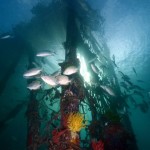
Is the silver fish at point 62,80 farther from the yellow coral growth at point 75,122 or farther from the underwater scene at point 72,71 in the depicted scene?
the yellow coral growth at point 75,122

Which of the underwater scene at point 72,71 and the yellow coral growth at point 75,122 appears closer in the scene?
the yellow coral growth at point 75,122

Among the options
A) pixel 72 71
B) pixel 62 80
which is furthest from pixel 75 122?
pixel 72 71

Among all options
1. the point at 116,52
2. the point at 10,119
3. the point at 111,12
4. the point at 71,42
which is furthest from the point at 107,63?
the point at 10,119

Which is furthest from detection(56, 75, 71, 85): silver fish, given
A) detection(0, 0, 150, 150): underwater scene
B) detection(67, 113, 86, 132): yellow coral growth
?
detection(67, 113, 86, 132): yellow coral growth

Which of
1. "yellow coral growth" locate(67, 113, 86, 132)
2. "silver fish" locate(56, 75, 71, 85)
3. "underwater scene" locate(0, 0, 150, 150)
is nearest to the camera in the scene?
"yellow coral growth" locate(67, 113, 86, 132)

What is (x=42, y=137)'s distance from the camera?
18.7ft

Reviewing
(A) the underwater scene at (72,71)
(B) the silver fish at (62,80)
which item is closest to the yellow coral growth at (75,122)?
(A) the underwater scene at (72,71)

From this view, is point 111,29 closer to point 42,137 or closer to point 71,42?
point 71,42

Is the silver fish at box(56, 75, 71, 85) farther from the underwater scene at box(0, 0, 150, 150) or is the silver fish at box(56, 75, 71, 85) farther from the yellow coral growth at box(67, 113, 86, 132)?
the yellow coral growth at box(67, 113, 86, 132)

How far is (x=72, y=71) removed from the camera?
6.72 m

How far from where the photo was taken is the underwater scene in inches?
240

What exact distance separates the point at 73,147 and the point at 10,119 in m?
18.6

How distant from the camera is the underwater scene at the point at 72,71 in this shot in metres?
6.09

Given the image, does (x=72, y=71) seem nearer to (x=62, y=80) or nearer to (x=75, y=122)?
(x=62, y=80)
